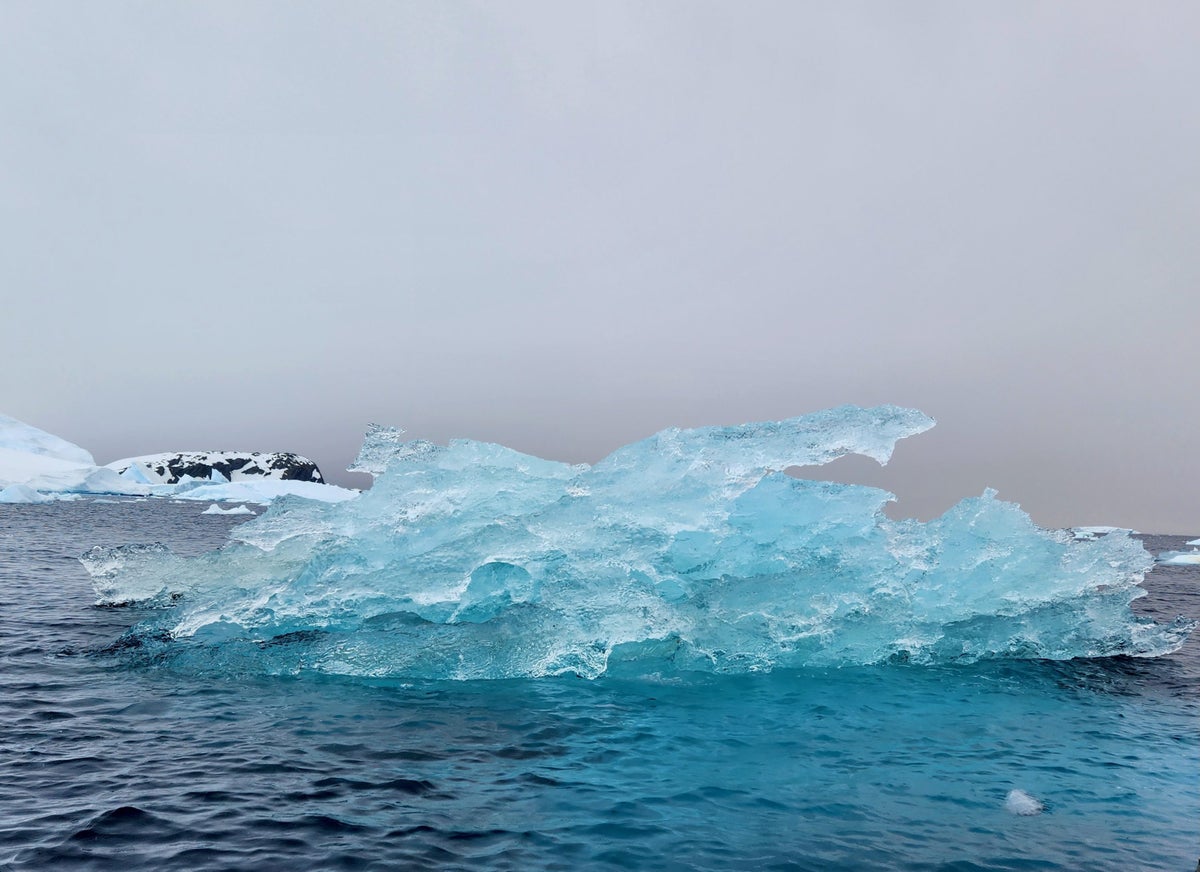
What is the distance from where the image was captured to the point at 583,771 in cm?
787

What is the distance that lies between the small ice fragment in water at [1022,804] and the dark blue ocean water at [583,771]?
128 mm

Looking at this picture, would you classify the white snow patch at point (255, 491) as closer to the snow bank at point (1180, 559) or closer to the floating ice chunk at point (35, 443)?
the floating ice chunk at point (35, 443)

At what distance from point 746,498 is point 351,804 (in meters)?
9.83

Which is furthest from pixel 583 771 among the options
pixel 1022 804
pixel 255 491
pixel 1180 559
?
pixel 255 491

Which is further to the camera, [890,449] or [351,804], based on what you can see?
[890,449]

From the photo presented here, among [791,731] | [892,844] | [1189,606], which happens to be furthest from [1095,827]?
[1189,606]

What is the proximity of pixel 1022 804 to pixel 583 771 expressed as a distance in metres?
4.45

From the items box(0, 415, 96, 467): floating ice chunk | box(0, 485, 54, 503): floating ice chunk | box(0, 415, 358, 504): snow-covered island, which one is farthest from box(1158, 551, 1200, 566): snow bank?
box(0, 415, 96, 467): floating ice chunk

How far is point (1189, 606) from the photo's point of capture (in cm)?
2666

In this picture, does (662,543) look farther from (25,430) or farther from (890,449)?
(25,430)

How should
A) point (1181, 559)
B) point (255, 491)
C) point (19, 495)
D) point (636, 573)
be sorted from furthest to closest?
point (255, 491), point (19, 495), point (1181, 559), point (636, 573)

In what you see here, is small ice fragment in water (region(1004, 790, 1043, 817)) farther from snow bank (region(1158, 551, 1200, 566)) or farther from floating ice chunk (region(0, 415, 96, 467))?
floating ice chunk (region(0, 415, 96, 467))

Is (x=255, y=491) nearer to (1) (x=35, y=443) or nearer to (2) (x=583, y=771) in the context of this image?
(1) (x=35, y=443)

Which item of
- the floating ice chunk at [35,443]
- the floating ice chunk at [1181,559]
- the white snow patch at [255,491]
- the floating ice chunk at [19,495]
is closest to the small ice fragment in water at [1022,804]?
the floating ice chunk at [1181,559]
